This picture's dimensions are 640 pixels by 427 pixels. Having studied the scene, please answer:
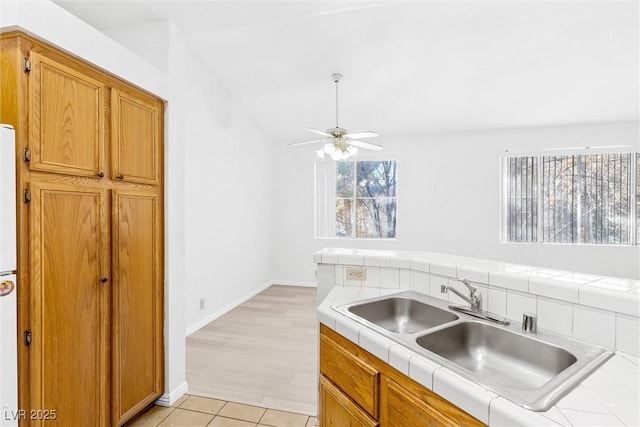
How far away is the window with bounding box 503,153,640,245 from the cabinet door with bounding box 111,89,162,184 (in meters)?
4.94

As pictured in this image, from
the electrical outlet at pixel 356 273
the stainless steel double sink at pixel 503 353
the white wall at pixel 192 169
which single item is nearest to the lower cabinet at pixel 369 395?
the stainless steel double sink at pixel 503 353

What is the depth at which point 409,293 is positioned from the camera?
185 centimetres

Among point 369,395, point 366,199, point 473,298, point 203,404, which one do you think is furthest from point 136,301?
point 366,199

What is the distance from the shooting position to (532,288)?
52.4 inches

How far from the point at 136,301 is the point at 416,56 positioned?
3329mm

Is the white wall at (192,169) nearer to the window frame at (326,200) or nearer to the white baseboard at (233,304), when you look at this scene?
the white baseboard at (233,304)

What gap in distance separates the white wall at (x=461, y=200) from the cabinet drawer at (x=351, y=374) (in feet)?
13.8

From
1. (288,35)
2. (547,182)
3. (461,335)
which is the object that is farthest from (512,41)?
(461,335)

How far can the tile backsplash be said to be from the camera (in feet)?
3.70

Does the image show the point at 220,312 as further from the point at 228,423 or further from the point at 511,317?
the point at 511,317

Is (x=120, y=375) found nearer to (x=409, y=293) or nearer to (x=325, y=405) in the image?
(x=325, y=405)

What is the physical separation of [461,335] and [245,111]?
438 centimetres

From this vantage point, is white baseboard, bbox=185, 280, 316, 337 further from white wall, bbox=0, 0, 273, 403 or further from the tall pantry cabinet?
the tall pantry cabinet

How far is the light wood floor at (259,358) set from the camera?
8.12 ft
